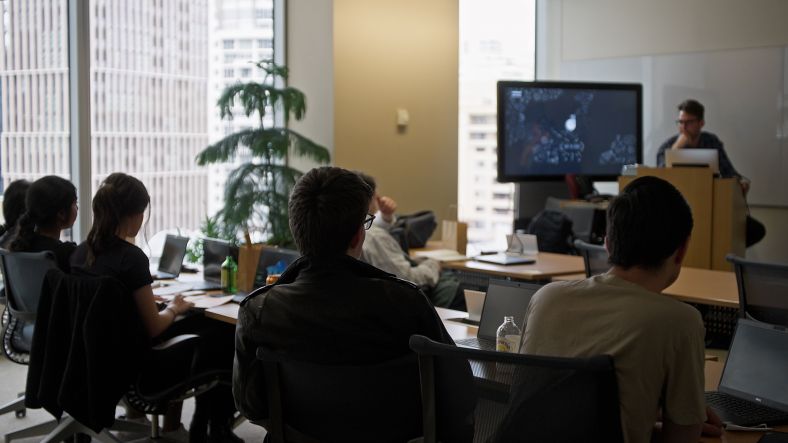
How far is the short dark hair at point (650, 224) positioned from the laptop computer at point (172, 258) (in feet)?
11.0

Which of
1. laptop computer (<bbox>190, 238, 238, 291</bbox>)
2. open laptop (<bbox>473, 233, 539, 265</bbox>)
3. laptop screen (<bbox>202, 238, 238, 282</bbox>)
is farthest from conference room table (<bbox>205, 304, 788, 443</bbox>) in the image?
open laptop (<bbox>473, 233, 539, 265</bbox>)

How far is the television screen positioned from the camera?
7586 mm

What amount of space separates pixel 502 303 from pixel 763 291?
0.90 metres

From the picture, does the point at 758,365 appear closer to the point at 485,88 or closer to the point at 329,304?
the point at 329,304

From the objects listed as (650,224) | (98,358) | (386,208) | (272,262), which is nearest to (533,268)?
(386,208)

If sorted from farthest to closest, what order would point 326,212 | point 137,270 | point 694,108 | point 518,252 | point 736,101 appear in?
point 736,101
point 694,108
point 518,252
point 137,270
point 326,212

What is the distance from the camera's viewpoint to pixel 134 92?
6410 millimetres

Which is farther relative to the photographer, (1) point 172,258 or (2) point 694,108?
(2) point 694,108

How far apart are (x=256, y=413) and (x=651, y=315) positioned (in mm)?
1074

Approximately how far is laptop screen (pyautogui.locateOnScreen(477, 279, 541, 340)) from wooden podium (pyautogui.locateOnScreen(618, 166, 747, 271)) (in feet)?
9.76

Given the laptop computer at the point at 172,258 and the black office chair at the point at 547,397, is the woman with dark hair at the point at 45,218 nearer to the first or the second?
the laptop computer at the point at 172,258

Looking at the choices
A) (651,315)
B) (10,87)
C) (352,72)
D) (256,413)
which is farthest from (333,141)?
(651,315)

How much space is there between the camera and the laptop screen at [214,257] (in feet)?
15.6

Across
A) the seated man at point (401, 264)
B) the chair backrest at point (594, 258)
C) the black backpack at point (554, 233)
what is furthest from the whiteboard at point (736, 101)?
the chair backrest at point (594, 258)
